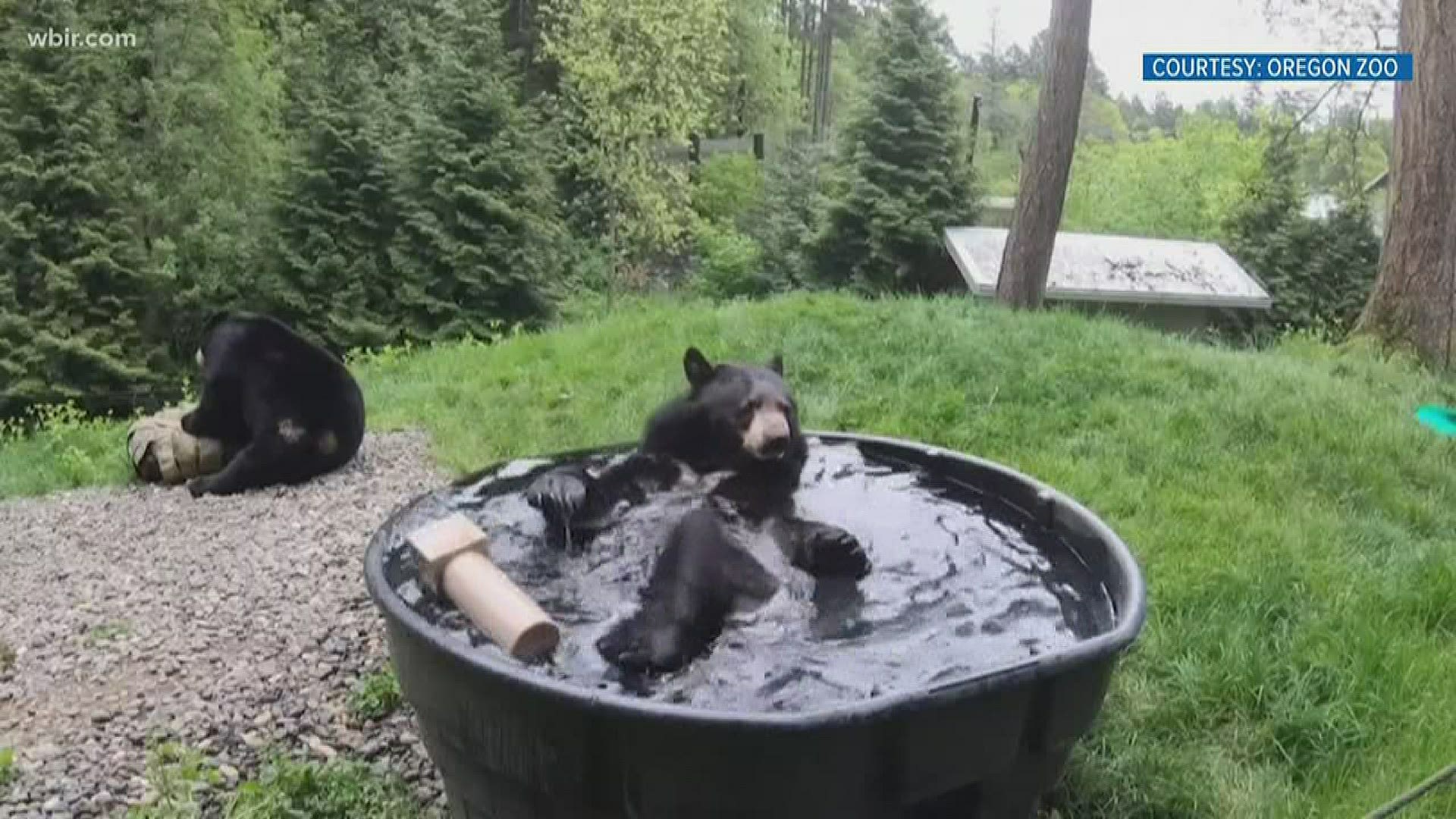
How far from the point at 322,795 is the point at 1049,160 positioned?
8.26 meters

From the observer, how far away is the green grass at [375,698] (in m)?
2.92

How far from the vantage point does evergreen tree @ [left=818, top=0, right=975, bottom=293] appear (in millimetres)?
13844

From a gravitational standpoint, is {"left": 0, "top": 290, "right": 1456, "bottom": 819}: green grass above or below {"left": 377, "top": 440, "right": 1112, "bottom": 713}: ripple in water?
below

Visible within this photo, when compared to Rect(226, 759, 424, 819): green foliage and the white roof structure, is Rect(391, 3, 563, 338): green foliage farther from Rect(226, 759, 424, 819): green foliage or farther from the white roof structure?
Rect(226, 759, 424, 819): green foliage

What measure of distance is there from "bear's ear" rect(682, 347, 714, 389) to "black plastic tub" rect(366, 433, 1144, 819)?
1.17m

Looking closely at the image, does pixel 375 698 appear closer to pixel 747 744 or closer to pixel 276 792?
pixel 276 792

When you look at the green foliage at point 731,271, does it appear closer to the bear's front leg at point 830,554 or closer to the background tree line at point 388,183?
the background tree line at point 388,183

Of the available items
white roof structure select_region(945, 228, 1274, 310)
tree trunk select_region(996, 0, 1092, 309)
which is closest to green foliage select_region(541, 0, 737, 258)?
white roof structure select_region(945, 228, 1274, 310)

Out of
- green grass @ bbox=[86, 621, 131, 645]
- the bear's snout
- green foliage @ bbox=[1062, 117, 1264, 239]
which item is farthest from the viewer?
green foliage @ bbox=[1062, 117, 1264, 239]

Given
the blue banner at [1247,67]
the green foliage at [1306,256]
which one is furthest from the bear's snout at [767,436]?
the green foliage at [1306,256]

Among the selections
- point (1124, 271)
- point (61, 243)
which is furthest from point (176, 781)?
point (61, 243)

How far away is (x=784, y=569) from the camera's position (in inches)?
93.7

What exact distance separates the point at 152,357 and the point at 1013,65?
90.6 feet

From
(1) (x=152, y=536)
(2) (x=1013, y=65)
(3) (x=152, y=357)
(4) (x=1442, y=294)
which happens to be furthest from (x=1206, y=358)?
(2) (x=1013, y=65)
